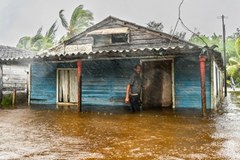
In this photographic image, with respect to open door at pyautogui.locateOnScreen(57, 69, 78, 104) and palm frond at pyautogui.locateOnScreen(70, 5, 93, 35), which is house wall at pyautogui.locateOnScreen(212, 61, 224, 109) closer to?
open door at pyautogui.locateOnScreen(57, 69, 78, 104)

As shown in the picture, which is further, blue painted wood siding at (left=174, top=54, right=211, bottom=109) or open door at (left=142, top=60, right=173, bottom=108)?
open door at (left=142, top=60, right=173, bottom=108)

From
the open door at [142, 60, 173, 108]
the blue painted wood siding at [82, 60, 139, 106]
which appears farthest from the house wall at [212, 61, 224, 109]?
the blue painted wood siding at [82, 60, 139, 106]

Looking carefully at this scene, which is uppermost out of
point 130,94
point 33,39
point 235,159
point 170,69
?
point 33,39

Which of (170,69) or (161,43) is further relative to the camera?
(161,43)

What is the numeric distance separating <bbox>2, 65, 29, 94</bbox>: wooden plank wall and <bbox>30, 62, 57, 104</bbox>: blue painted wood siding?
12.7 feet

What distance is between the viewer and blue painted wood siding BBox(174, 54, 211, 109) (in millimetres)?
10328

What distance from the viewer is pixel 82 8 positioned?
85.4ft

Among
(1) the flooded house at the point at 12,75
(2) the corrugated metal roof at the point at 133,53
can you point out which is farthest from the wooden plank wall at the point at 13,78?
(2) the corrugated metal roof at the point at 133,53

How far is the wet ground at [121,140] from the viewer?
425cm

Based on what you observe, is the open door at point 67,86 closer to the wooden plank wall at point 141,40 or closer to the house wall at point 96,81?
the house wall at point 96,81

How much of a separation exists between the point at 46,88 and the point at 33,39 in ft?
70.2

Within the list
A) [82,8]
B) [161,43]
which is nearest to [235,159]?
[161,43]

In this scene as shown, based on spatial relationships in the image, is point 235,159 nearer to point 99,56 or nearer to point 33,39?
point 99,56

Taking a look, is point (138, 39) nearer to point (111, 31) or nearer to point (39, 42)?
point (111, 31)
